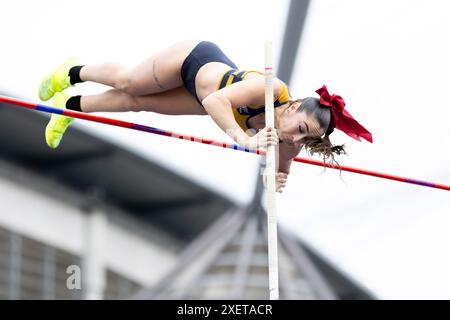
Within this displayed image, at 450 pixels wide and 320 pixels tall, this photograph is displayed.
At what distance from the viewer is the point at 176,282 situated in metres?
10.2

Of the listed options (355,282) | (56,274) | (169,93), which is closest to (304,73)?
(169,93)

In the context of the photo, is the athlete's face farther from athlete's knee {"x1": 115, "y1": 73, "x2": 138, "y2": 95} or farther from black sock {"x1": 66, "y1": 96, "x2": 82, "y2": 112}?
black sock {"x1": 66, "y1": 96, "x2": 82, "y2": 112}

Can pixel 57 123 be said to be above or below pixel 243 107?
above

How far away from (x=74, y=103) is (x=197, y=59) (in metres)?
0.74

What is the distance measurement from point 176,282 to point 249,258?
79cm

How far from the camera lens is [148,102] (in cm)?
483

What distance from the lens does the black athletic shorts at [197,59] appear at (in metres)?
4.58

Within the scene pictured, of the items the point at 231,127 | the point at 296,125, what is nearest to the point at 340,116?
the point at 296,125

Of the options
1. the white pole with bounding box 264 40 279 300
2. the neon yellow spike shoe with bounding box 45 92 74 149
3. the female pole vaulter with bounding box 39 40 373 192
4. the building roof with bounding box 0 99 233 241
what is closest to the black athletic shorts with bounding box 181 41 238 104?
the female pole vaulter with bounding box 39 40 373 192

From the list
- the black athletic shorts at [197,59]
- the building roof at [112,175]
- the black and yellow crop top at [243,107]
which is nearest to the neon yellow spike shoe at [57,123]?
the black athletic shorts at [197,59]

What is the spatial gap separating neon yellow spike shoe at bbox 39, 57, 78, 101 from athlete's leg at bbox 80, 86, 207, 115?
13cm

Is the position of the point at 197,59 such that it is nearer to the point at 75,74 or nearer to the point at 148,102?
the point at 148,102
